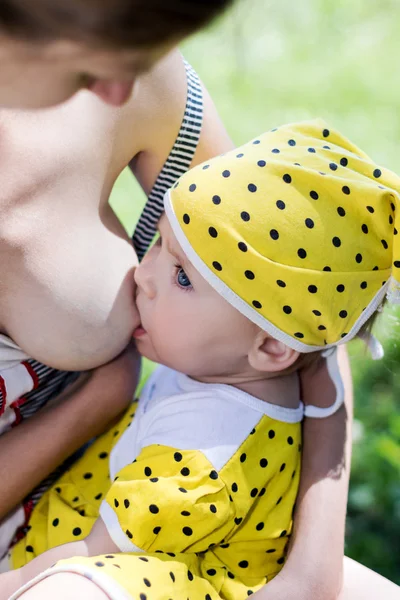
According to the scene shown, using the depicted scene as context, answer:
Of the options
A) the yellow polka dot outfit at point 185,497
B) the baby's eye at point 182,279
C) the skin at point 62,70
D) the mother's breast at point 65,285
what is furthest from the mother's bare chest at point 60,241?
the skin at point 62,70

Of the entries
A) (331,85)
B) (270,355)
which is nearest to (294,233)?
(270,355)

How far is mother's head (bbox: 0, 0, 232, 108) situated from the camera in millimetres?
851

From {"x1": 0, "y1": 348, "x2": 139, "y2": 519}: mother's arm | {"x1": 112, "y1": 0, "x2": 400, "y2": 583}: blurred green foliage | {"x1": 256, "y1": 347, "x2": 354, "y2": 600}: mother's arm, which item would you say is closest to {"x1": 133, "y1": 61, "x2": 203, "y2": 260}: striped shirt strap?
{"x1": 0, "y1": 348, "x2": 139, "y2": 519}: mother's arm

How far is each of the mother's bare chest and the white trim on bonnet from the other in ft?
0.48

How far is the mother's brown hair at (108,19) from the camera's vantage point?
85 centimetres

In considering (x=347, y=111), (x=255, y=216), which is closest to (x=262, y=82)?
(x=347, y=111)

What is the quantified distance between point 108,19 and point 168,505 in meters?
0.85

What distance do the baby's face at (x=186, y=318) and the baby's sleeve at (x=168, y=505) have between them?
0.72 ft

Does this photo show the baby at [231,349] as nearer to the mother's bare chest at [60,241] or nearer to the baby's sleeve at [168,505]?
the baby's sleeve at [168,505]

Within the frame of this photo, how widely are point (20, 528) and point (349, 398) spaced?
782mm

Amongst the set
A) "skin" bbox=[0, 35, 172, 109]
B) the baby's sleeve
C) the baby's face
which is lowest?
the baby's sleeve

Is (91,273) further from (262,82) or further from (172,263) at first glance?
(262,82)

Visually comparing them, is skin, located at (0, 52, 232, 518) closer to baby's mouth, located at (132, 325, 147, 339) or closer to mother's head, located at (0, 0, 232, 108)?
baby's mouth, located at (132, 325, 147, 339)

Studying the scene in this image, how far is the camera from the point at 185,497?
1.38 meters
